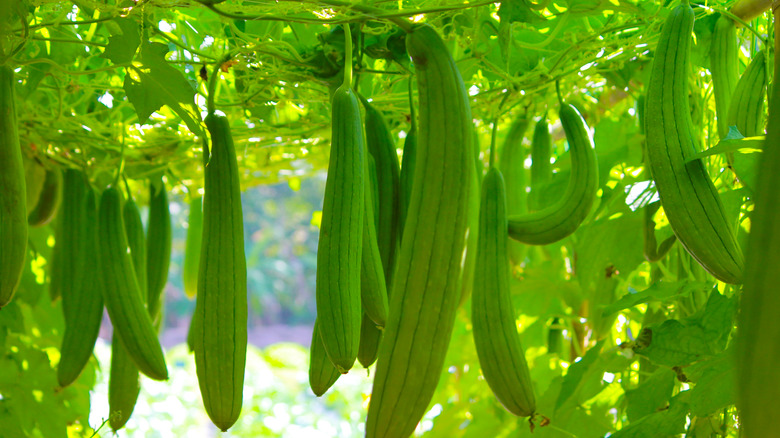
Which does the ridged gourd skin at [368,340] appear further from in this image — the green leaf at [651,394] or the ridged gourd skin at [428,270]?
the green leaf at [651,394]

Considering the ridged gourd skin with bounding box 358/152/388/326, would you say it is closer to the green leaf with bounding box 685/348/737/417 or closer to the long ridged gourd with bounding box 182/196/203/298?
the green leaf with bounding box 685/348/737/417

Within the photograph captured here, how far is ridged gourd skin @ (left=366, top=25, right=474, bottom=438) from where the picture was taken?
0.42 m

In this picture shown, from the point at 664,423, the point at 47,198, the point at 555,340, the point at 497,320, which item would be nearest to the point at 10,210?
the point at 497,320

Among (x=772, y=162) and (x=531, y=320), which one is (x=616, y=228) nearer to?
(x=531, y=320)

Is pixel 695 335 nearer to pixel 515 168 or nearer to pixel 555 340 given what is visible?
pixel 515 168

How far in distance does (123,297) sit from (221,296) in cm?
23

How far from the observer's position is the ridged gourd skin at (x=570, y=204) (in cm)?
66

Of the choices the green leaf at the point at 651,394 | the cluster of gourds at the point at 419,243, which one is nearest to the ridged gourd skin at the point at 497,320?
the cluster of gourds at the point at 419,243

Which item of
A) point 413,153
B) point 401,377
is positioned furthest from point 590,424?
point 401,377

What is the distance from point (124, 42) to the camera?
63 centimetres

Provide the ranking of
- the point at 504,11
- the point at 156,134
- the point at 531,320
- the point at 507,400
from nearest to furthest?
the point at 507,400, the point at 504,11, the point at 156,134, the point at 531,320

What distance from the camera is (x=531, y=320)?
1319 mm

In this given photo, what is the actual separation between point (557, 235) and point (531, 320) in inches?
27.2

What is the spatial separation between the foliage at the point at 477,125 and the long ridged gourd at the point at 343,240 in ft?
0.26
